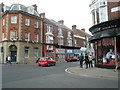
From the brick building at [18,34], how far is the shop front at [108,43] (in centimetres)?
1679

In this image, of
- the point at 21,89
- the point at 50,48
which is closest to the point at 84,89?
the point at 21,89

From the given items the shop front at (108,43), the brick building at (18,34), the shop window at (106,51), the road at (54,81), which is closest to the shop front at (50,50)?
the brick building at (18,34)

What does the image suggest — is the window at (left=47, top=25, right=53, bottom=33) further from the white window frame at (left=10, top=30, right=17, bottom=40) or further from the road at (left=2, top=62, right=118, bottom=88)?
the road at (left=2, top=62, right=118, bottom=88)

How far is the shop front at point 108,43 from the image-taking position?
1402 centimetres

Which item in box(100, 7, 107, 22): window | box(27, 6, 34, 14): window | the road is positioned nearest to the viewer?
the road

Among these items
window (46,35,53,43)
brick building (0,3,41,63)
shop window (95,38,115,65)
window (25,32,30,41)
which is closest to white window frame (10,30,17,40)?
brick building (0,3,41,63)

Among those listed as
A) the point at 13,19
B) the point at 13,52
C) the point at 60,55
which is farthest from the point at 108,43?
the point at 60,55

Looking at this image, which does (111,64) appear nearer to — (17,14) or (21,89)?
(21,89)

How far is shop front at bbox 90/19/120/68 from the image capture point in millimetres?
14019

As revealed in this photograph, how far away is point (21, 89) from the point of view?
6.48 m

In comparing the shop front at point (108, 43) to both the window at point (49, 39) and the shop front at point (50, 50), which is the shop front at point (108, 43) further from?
the window at point (49, 39)

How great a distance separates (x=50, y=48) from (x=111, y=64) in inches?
886

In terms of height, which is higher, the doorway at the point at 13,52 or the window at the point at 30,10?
the window at the point at 30,10

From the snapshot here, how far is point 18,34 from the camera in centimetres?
2780
